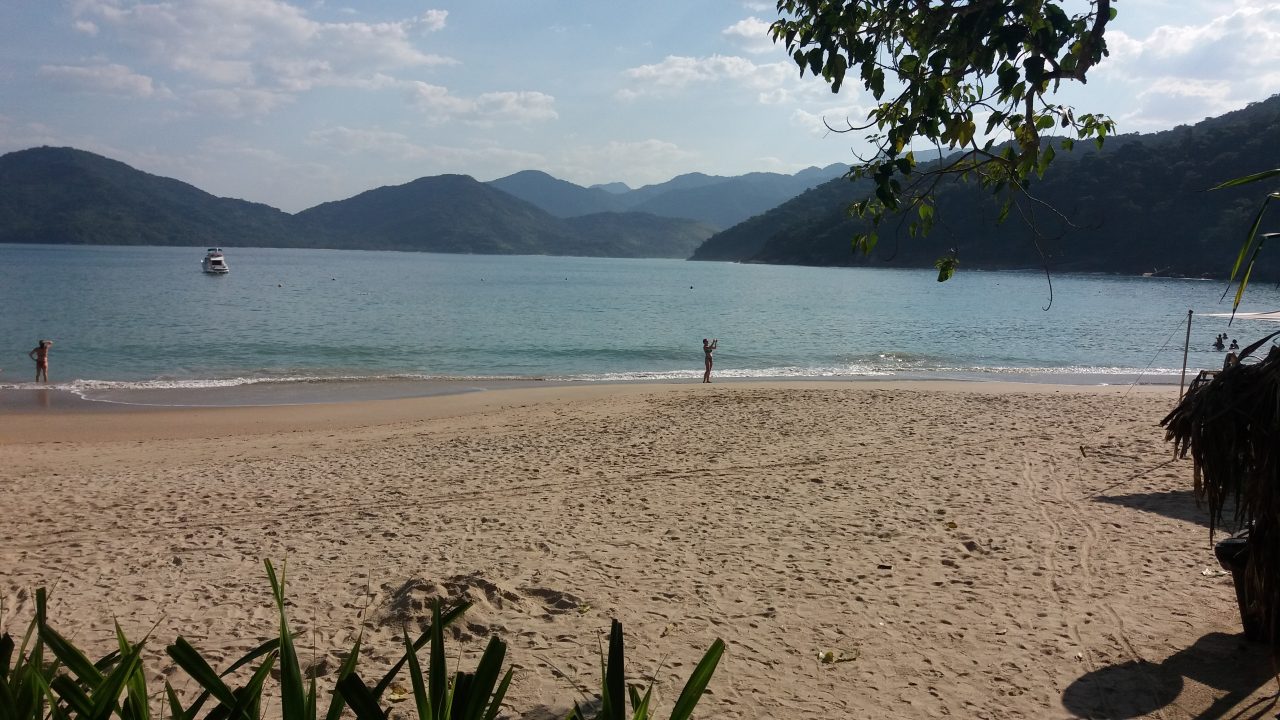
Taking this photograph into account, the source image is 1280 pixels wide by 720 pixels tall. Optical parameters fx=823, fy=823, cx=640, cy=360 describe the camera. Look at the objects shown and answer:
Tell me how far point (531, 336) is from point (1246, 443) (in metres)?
31.8

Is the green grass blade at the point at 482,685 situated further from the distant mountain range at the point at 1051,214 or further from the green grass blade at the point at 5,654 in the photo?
the distant mountain range at the point at 1051,214

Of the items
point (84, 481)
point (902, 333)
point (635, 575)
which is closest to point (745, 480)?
point (635, 575)

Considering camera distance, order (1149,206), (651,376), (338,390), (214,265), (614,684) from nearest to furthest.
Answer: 1. (614,684)
2. (338,390)
3. (651,376)
4. (214,265)
5. (1149,206)

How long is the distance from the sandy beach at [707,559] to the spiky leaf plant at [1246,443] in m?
0.93

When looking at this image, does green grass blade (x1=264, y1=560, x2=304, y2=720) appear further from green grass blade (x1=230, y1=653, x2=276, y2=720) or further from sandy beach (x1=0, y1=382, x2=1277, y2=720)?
sandy beach (x1=0, y1=382, x2=1277, y2=720)

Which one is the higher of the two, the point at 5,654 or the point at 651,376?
the point at 5,654

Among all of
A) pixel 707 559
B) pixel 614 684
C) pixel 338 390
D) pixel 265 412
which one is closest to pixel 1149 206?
pixel 338 390

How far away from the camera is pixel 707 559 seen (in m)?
6.30

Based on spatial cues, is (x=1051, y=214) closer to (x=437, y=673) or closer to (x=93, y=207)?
(x=437, y=673)

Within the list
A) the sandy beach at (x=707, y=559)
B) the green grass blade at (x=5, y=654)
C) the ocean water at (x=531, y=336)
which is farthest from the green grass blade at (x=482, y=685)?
the ocean water at (x=531, y=336)

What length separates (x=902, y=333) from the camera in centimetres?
3800

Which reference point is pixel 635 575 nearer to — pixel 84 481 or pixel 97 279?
pixel 84 481

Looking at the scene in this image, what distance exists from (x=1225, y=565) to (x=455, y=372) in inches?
847

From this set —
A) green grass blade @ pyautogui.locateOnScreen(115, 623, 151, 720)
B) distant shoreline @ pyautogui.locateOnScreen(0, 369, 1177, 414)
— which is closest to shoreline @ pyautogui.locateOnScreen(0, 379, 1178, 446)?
distant shoreline @ pyautogui.locateOnScreen(0, 369, 1177, 414)
